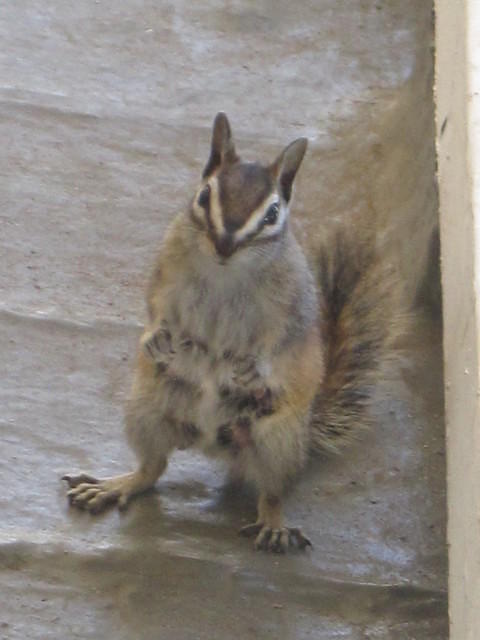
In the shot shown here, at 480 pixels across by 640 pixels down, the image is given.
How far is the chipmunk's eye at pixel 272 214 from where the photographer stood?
108 inches

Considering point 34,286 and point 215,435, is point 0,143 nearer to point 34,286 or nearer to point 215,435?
point 34,286

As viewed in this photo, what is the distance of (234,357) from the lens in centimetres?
297

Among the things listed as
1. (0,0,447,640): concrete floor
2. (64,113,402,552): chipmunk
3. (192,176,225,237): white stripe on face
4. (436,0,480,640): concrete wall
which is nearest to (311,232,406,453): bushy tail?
(64,113,402,552): chipmunk

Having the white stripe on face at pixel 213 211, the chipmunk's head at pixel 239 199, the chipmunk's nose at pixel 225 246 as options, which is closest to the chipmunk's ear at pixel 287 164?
the chipmunk's head at pixel 239 199

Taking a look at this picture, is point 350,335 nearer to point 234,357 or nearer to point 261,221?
point 234,357

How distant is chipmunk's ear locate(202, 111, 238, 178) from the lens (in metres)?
2.85

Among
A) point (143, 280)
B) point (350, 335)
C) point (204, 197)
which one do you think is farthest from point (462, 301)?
point (143, 280)

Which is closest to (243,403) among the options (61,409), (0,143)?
(61,409)

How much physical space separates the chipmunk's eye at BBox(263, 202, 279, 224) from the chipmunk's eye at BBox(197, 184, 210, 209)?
0.11m

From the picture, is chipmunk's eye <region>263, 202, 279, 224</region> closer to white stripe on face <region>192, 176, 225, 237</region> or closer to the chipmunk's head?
the chipmunk's head

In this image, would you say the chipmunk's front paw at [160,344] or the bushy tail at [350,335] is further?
the bushy tail at [350,335]

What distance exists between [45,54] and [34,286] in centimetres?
128

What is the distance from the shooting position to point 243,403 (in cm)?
302

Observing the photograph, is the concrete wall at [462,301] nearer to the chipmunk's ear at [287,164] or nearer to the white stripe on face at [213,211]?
the chipmunk's ear at [287,164]
